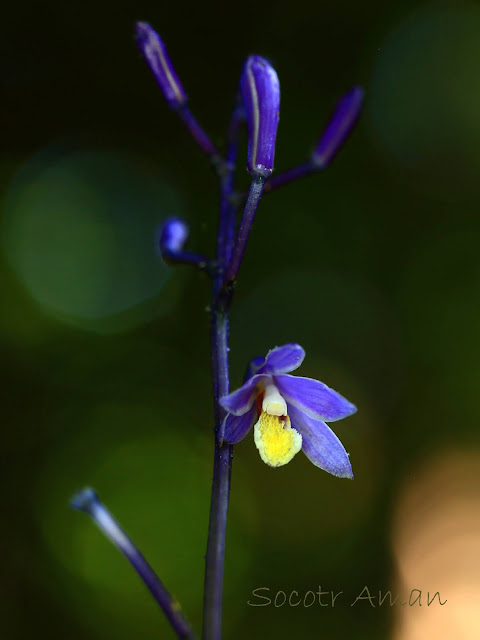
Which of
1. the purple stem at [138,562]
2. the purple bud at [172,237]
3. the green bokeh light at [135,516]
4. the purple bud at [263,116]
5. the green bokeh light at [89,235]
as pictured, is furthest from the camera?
the green bokeh light at [89,235]

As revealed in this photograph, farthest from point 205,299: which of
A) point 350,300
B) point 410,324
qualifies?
point 410,324

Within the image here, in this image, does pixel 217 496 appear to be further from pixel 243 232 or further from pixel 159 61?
pixel 159 61

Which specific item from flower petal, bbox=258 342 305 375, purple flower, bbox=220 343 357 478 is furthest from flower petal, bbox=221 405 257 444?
flower petal, bbox=258 342 305 375

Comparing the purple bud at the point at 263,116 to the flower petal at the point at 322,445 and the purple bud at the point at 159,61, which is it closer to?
the purple bud at the point at 159,61

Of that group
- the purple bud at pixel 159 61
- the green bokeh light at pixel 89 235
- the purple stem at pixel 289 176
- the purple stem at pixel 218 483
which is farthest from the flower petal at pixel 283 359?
the green bokeh light at pixel 89 235

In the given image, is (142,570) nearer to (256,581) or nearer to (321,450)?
(321,450)
